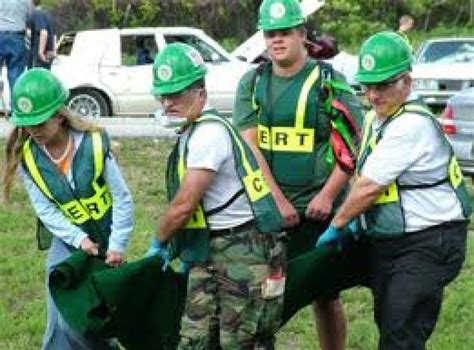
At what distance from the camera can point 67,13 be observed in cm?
3281

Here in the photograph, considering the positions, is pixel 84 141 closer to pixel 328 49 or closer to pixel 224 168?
pixel 224 168

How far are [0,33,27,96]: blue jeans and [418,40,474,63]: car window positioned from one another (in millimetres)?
9855

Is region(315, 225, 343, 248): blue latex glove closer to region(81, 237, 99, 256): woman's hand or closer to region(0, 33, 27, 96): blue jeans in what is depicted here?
region(81, 237, 99, 256): woman's hand

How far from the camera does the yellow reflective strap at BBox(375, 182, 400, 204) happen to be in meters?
4.46

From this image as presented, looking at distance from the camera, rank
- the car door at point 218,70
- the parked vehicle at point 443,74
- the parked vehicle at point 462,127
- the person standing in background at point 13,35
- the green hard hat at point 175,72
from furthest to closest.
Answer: the parked vehicle at point 443,74, the car door at point 218,70, the person standing in background at point 13,35, the parked vehicle at point 462,127, the green hard hat at point 175,72

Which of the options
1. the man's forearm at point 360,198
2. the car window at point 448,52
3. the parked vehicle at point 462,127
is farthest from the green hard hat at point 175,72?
the car window at point 448,52

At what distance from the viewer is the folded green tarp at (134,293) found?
460cm

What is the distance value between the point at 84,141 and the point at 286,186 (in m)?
0.99

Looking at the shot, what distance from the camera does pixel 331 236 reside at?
15.8ft

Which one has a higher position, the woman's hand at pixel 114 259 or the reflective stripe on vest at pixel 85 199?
the reflective stripe on vest at pixel 85 199

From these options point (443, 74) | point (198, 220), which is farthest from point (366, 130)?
point (443, 74)

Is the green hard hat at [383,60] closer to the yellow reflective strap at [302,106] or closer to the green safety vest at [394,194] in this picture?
the green safety vest at [394,194]

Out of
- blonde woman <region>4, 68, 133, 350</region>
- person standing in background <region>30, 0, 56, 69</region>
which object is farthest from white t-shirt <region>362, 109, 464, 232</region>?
person standing in background <region>30, 0, 56, 69</region>

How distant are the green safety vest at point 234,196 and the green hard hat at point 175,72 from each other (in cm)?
17
